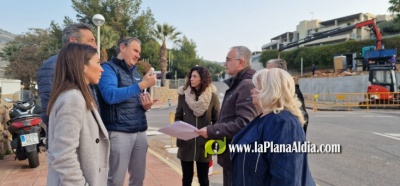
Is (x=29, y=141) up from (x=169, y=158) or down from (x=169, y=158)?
up

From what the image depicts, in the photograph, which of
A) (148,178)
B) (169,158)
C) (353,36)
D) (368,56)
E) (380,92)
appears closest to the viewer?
(148,178)

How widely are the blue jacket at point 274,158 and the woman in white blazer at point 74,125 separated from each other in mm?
957

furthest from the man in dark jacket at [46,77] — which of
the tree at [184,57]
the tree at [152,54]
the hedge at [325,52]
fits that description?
the tree at [184,57]

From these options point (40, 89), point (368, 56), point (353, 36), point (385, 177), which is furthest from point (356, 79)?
point (353, 36)

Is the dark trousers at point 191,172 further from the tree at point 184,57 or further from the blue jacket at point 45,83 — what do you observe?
the tree at point 184,57

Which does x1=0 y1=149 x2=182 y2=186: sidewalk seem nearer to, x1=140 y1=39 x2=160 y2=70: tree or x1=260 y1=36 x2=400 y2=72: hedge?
x1=260 y1=36 x2=400 y2=72: hedge

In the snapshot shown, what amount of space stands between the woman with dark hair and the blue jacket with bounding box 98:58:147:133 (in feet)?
2.59

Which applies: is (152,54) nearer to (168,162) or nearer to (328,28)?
(328,28)

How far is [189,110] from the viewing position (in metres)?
3.71

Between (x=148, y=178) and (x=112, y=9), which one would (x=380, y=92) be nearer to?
(x=148, y=178)

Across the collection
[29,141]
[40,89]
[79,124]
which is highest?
[40,89]

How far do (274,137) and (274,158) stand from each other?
0.40 feet

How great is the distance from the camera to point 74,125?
179cm

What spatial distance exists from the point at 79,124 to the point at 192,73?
2034 millimetres
